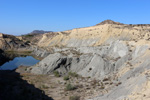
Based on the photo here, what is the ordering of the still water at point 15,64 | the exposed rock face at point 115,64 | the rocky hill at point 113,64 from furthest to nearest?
the still water at point 15,64, the rocky hill at point 113,64, the exposed rock face at point 115,64

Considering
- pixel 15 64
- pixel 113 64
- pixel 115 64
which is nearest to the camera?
pixel 115 64

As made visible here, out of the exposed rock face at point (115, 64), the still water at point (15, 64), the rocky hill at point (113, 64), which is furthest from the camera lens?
the still water at point (15, 64)

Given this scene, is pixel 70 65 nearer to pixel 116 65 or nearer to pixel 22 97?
pixel 116 65

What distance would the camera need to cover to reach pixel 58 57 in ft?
115

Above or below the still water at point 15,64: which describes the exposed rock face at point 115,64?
above

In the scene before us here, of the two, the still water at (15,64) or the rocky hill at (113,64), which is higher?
the rocky hill at (113,64)

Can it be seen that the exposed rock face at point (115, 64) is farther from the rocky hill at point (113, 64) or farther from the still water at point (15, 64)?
the still water at point (15, 64)

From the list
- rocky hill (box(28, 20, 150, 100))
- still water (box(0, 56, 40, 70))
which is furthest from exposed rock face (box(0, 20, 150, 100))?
still water (box(0, 56, 40, 70))

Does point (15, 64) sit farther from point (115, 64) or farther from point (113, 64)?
point (115, 64)

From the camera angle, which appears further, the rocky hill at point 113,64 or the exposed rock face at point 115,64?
the rocky hill at point 113,64

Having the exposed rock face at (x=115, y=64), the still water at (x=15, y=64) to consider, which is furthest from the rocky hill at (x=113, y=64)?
the still water at (x=15, y=64)

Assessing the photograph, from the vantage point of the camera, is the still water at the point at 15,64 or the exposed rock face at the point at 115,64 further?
the still water at the point at 15,64

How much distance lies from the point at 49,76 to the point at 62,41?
169ft

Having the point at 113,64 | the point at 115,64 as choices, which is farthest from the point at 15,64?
the point at 115,64
